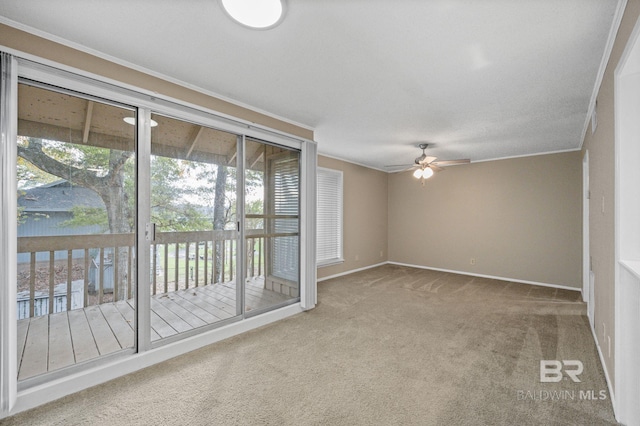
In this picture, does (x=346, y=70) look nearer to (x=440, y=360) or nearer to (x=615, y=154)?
(x=615, y=154)

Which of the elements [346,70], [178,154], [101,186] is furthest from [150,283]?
[346,70]

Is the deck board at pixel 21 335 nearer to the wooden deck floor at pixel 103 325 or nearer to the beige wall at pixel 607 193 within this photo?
the wooden deck floor at pixel 103 325

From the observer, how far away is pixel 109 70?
2.20 meters

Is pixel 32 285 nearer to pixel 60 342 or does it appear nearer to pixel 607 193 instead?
pixel 60 342

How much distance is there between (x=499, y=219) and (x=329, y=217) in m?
3.44

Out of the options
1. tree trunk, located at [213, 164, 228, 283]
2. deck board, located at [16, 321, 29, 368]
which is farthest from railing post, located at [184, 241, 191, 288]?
deck board, located at [16, 321, 29, 368]

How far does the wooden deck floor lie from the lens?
2004 millimetres

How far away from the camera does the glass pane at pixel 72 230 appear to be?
198cm

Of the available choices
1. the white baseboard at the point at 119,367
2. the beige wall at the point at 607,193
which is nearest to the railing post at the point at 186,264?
the white baseboard at the point at 119,367

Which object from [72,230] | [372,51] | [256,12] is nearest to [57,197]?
[72,230]

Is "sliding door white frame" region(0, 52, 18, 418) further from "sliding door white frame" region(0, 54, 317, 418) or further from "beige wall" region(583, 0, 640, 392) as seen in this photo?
"beige wall" region(583, 0, 640, 392)

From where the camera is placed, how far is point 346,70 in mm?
2338

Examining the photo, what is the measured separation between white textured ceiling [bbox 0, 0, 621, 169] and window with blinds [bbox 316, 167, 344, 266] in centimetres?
236

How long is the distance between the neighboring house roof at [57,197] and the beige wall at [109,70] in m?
0.90
